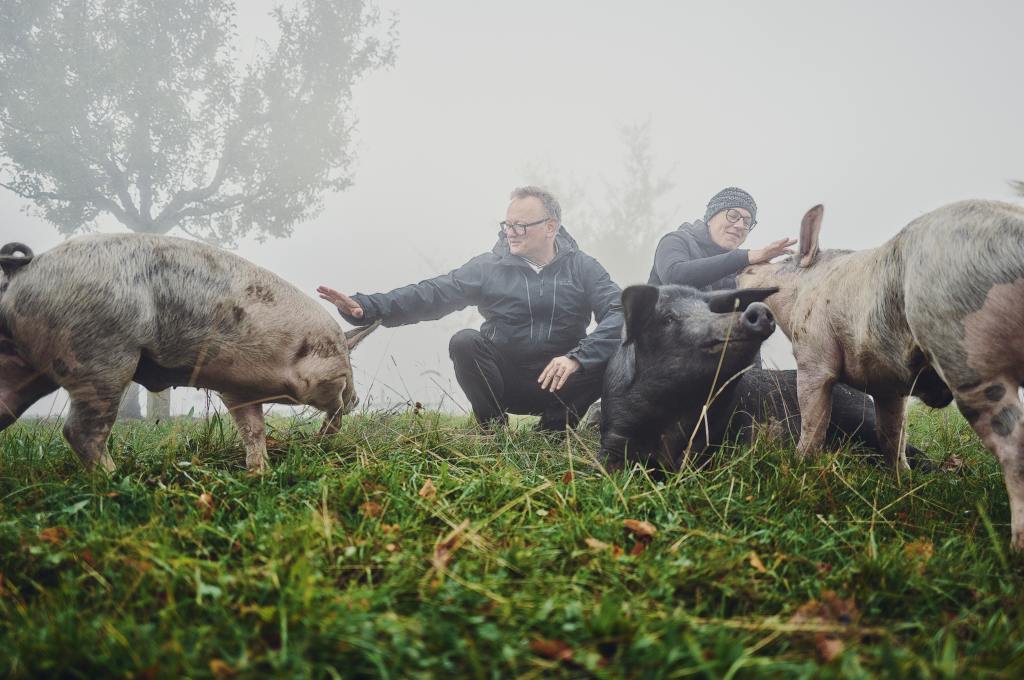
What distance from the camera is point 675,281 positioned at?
3.90m

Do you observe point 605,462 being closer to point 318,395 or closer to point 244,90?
point 318,395

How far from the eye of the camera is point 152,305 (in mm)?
2369

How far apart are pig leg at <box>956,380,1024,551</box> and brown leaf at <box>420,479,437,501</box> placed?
1952mm

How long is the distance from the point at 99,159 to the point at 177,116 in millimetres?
1814

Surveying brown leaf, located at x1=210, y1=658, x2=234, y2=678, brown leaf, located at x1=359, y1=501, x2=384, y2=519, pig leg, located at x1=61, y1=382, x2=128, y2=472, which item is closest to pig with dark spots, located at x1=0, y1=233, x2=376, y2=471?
pig leg, located at x1=61, y1=382, x2=128, y2=472

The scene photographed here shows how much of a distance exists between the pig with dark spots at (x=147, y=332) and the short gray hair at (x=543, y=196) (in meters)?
2.21

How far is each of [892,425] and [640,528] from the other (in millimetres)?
1816

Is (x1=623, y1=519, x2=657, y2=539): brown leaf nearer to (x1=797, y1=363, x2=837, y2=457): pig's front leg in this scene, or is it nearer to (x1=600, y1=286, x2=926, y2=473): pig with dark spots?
(x1=600, y1=286, x2=926, y2=473): pig with dark spots

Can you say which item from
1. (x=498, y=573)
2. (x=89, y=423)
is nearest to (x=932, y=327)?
(x=498, y=573)

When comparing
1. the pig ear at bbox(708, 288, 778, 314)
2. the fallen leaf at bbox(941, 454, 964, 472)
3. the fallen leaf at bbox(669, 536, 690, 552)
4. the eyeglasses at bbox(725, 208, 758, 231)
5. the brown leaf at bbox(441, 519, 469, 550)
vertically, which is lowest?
the fallen leaf at bbox(941, 454, 964, 472)

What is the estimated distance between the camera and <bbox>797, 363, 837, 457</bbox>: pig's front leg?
2539 mm

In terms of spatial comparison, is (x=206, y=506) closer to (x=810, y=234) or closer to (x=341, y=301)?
(x=341, y=301)

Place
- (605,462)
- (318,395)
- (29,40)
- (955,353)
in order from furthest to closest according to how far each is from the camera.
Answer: (29,40)
(318,395)
(605,462)
(955,353)

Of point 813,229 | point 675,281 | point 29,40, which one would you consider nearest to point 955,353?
point 813,229
